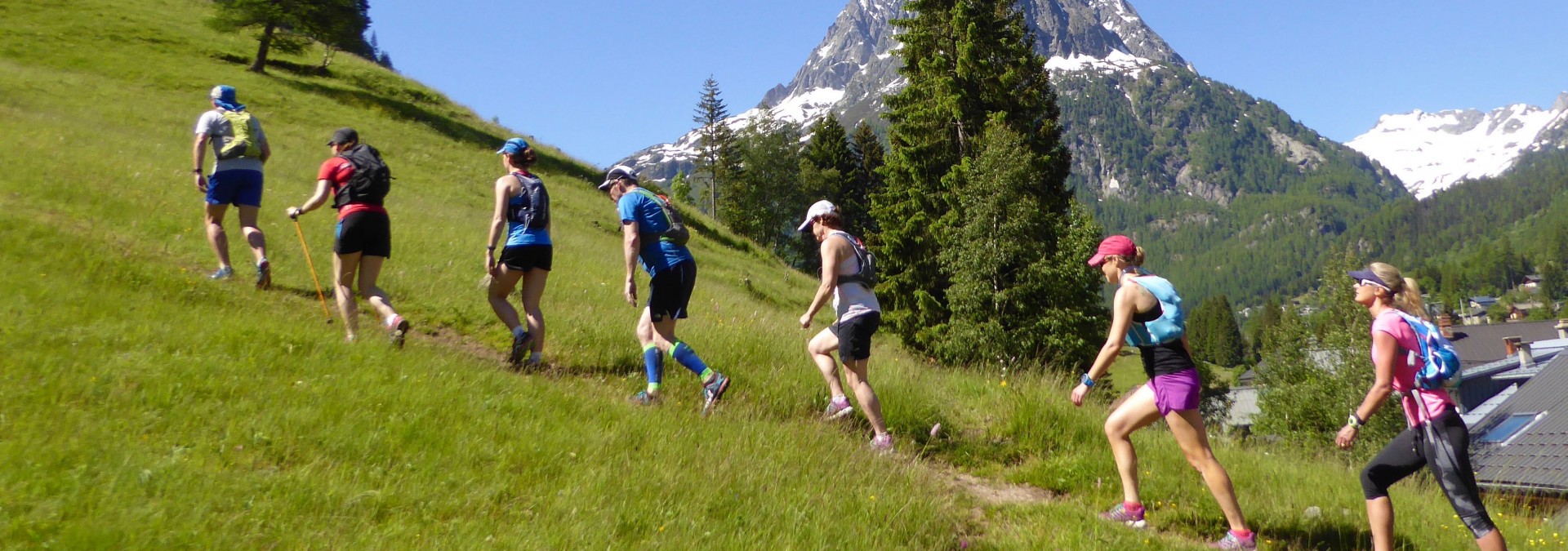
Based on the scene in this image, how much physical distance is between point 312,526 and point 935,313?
26734 millimetres

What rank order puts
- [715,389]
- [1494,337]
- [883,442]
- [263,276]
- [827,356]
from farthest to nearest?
[1494,337] → [263,276] → [827,356] → [715,389] → [883,442]

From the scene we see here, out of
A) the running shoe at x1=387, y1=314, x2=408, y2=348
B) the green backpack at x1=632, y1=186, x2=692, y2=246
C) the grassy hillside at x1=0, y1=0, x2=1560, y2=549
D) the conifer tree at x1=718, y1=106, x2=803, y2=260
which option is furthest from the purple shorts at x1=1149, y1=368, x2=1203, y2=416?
the conifer tree at x1=718, y1=106, x2=803, y2=260

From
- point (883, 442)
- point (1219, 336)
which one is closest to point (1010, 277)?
point (883, 442)

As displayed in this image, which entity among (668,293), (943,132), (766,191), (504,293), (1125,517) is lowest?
(1125,517)

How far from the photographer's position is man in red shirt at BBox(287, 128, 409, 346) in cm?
695

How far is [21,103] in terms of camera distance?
64.1 feet

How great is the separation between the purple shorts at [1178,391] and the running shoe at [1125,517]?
70 centimetres

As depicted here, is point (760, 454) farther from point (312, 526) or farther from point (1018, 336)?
point (1018, 336)

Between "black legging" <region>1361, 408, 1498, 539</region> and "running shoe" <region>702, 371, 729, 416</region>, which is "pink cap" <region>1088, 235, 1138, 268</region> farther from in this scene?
"running shoe" <region>702, 371, 729, 416</region>

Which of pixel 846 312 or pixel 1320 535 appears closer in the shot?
pixel 1320 535

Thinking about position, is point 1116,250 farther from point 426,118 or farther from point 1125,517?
point 426,118

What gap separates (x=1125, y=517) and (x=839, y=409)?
231 cm

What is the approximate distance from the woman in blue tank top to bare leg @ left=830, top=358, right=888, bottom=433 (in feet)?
8.61

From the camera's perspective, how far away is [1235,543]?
5344 mm
